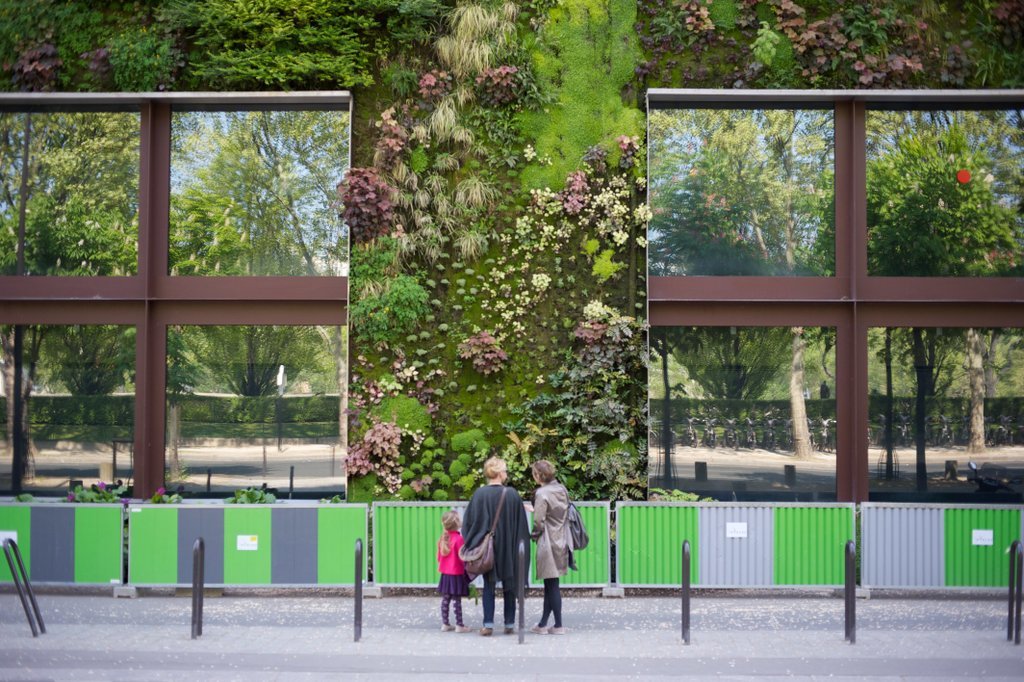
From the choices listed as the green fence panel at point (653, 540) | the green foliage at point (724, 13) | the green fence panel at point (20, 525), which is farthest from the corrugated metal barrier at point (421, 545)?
the green foliage at point (724, 13)

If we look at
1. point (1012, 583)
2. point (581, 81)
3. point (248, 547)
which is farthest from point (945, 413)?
point (248, 547)

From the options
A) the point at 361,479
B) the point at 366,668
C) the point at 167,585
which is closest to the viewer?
the point at 366,668

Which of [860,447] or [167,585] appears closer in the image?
[167,585]

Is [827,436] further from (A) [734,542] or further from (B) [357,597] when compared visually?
(B) [357,597]

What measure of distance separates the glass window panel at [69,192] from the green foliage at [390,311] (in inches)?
121

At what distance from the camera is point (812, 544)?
12.4 meters

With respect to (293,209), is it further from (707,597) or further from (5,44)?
(707,597)

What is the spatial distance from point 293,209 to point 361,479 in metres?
3.60

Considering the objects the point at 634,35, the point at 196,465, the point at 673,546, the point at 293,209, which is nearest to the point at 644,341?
the point at 673,546

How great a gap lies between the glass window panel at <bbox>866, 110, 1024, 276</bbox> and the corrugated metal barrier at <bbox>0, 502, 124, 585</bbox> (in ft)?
33.0

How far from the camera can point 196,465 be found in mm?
13602

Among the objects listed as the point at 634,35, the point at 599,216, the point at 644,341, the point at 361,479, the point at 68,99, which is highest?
the point at 634,35

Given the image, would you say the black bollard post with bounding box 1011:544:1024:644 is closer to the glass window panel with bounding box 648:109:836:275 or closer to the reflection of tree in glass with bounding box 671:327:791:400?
the reflection of tree in glass with bounding box 671:327:791:400

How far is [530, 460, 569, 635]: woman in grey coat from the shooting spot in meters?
10.2
